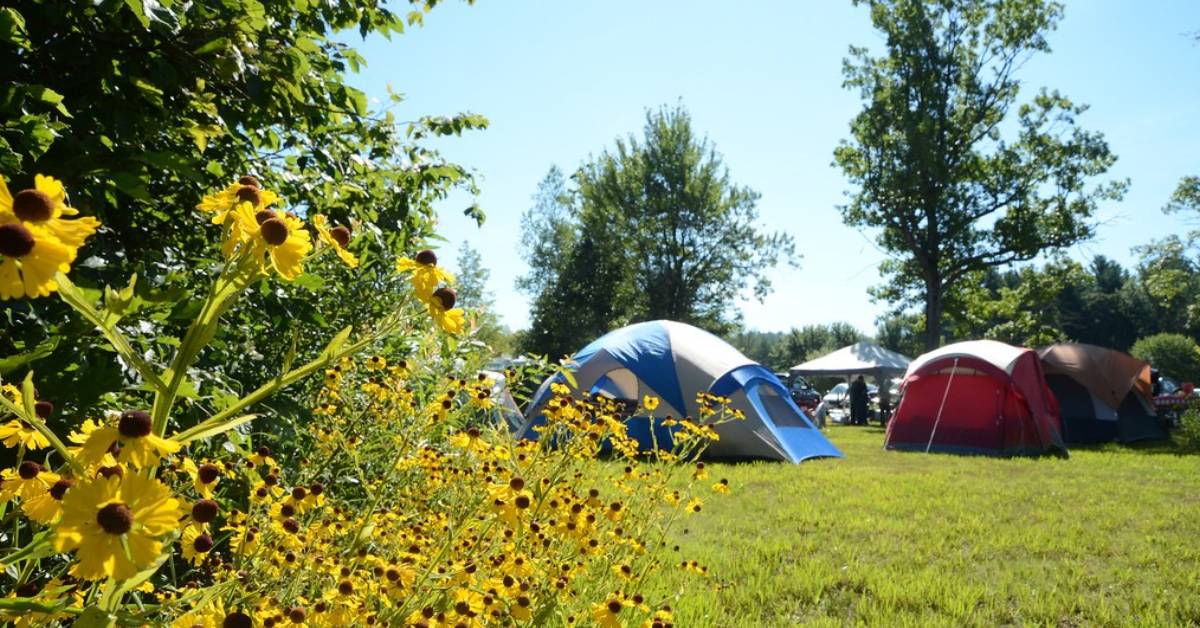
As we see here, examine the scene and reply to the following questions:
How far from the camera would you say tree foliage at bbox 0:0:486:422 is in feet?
5.14

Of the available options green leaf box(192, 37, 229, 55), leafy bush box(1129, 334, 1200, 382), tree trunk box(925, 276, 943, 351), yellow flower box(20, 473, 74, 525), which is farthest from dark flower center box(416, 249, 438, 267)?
leafy bush box(1129, 334, 1200, 382)

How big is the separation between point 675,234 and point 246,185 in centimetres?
2838

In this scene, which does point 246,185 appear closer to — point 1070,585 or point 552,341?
point 1070,585

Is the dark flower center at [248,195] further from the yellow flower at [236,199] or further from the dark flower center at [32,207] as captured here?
the dark flower center at [32,207]

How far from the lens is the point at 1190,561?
4.70 meters

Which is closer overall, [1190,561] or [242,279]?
[242,279]

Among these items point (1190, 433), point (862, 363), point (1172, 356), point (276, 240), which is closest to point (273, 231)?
point (276, 240)

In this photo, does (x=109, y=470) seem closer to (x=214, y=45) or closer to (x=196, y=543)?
(x=196, y=543)

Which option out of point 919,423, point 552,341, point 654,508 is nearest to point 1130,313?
point 552,341

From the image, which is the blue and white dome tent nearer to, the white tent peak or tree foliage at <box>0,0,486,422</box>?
tree foliage at <box>0,0,486,422</box>

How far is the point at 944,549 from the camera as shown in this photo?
494 centimetres

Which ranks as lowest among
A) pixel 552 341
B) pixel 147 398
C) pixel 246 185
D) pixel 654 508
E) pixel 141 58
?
pixel 654 508

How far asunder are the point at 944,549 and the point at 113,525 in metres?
5.39

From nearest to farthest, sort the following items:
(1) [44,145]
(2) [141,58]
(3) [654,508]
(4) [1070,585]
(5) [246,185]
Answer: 1. (5) [246,185]
2. (1) [44,145]
3. (2) [141,58]
4. (3) [654,508]
5. (4) [1070,585]
